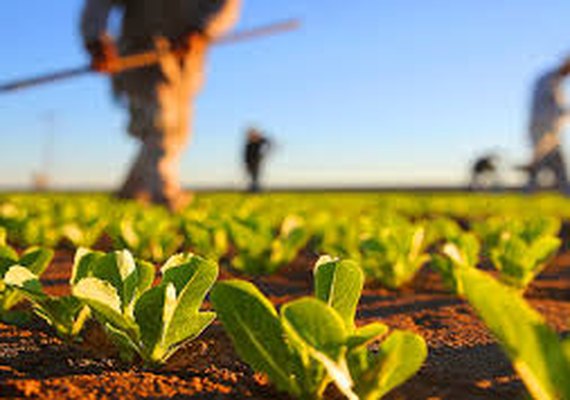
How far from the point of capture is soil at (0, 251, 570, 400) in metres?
1.13

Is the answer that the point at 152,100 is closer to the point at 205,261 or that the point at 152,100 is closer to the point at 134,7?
the point at 134,7

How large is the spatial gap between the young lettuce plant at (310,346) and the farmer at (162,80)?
8.25m

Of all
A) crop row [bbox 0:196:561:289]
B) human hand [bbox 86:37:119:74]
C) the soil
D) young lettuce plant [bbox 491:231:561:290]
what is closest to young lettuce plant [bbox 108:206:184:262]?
crop row [bbox 0:196:561:289]

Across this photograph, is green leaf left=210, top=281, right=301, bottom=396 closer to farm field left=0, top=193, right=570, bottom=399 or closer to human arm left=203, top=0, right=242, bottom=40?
farm field left=0, top=193, right=570, bottom=399

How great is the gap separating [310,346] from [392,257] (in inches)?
67.2

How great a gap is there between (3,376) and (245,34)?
9.31 meters

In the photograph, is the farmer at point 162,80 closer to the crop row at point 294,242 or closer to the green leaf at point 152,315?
the crop row at point 294,242

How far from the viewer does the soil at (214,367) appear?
1128 mm

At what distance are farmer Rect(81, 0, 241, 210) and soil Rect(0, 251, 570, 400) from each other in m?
7.22

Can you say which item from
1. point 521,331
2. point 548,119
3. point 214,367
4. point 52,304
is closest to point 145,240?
point 52,304

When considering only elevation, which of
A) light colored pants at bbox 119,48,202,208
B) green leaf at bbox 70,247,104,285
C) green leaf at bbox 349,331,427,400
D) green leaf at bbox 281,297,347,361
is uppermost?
light colored pants at bbox 119,48,202,208

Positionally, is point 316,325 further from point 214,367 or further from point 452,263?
point 452,263

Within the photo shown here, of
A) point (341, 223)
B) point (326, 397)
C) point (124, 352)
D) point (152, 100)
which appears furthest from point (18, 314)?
point (152, 100)

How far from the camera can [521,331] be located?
0.82m
